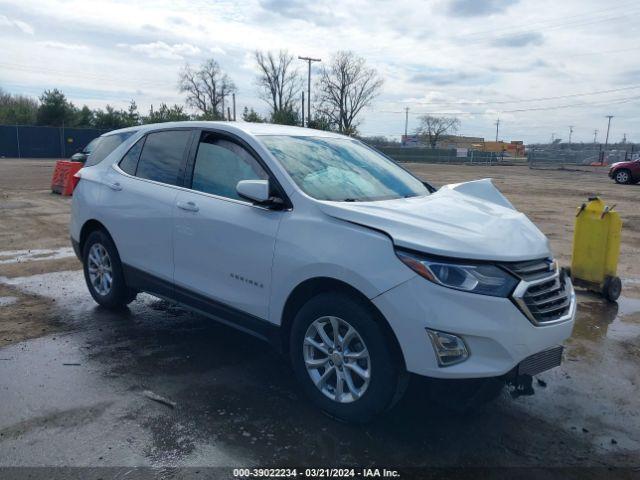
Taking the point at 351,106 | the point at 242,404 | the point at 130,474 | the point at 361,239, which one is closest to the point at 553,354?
the point at 361,239

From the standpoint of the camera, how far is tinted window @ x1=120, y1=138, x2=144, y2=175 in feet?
17.4

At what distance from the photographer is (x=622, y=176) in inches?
1108

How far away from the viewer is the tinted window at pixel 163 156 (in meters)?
4.81

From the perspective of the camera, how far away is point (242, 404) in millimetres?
3762

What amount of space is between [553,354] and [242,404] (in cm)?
203

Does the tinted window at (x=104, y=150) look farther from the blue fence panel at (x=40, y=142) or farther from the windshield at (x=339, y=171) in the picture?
the blue fence panel at (x=40, y=142)

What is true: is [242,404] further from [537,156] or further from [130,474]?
[537,156]

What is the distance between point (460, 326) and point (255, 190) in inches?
64.5

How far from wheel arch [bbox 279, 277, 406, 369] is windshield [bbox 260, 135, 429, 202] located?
24.3 inches

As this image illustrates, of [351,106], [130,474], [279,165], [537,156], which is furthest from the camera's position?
[351,106]

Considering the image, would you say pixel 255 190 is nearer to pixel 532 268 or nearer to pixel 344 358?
pixel 344 358

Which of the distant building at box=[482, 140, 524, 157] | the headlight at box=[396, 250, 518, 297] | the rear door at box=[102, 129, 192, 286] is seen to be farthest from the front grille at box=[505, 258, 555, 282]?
the distant building at box=[482, 140, 524, 157]

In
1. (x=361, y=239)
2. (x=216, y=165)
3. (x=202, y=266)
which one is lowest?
(x=202, y=266)

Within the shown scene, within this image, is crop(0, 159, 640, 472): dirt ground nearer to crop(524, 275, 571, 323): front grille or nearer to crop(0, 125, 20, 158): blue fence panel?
crop(524, 275, 571, 323): front grille
